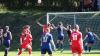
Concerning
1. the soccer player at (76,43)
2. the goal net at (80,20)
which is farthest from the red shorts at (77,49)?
the goal net at (80,20)

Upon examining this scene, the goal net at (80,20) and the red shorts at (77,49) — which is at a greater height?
the red shorts at (77,49)

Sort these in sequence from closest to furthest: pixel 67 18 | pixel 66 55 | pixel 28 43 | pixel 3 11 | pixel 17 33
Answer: pixel 28 43, pixel 66 55, pixel 67 18, pixel 17 33, pixel 3 11

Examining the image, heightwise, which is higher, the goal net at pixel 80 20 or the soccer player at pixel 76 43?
the soccer player at pixel 76 43

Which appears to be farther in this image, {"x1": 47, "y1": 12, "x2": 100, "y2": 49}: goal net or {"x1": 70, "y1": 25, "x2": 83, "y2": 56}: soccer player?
{"x1": 47, "y1": 12, "x2": 100, "y2": 49}: goal net

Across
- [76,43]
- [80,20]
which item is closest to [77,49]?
[76,43]

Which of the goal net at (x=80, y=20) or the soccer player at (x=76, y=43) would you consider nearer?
the soccer player at (x=76, y=43)

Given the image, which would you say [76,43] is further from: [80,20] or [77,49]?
[80,20]

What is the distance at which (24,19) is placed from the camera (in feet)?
143

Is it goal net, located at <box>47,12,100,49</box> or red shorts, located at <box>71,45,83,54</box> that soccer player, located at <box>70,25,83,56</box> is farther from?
goal net, located at <box>47,12,100,49</box>

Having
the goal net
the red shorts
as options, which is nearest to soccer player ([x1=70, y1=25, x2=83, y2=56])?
the red shorts

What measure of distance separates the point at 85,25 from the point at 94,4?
9078 millimetres

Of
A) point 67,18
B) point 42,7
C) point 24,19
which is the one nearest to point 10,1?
point 42,7

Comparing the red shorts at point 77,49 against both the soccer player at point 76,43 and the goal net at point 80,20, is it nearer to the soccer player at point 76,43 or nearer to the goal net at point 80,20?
the soccer player at point 76,43

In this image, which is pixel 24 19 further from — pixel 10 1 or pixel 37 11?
pixel 10 1
